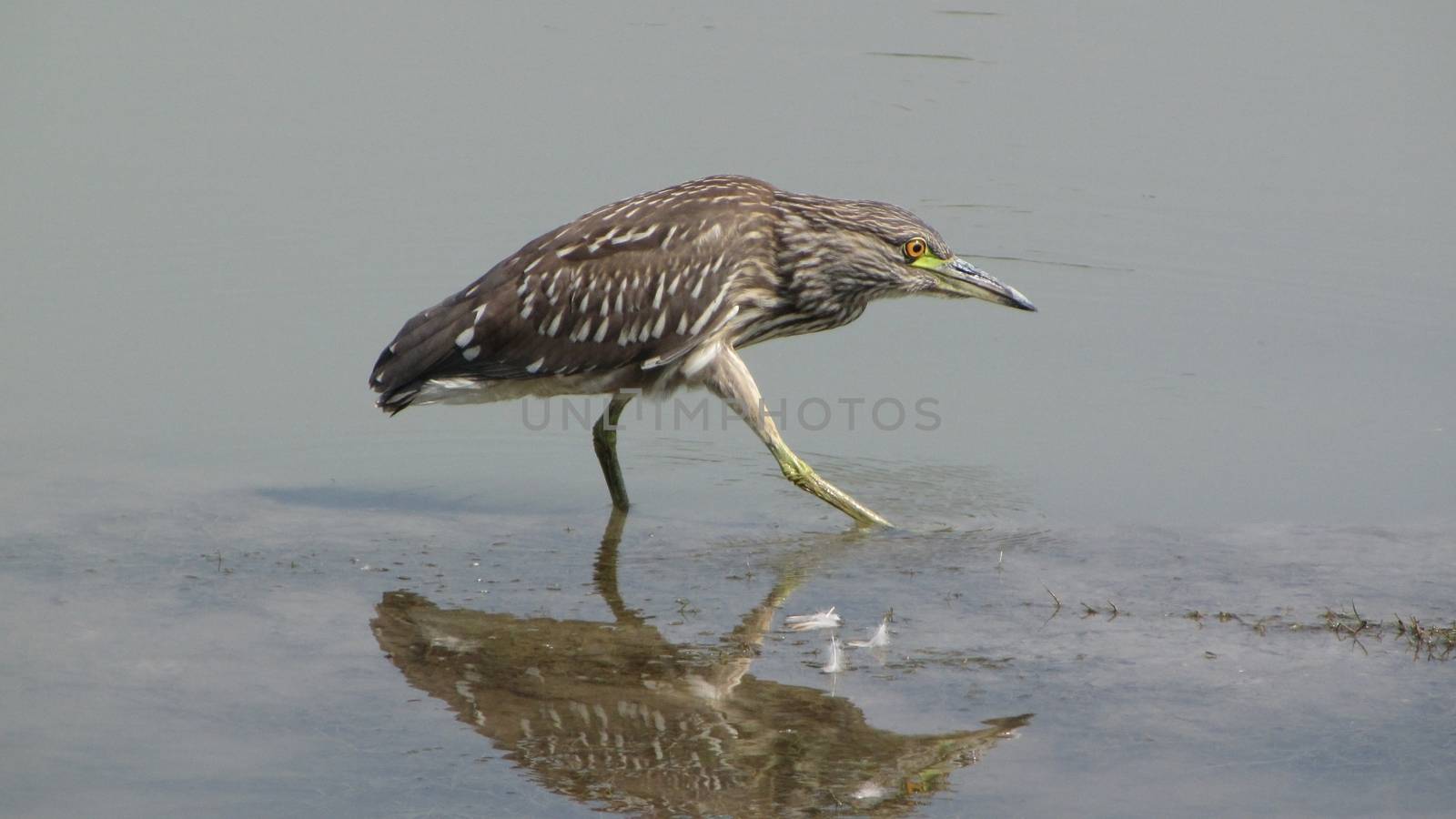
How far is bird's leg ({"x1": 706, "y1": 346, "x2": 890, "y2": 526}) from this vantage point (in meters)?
8.05

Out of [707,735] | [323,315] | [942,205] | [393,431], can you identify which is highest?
[942,205]

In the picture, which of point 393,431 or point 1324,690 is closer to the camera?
point 1324,690

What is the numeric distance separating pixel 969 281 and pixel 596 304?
1.90 meters

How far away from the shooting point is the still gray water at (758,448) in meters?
5.44

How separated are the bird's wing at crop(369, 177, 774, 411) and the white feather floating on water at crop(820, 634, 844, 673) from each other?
2.31 metres

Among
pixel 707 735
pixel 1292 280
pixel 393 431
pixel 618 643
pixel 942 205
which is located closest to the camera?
pixel 707 735

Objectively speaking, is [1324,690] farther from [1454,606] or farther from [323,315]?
[323,315]

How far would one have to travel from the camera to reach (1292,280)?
450 inches

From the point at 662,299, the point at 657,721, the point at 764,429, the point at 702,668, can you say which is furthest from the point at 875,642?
the point at 662,299

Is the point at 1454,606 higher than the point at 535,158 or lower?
lower

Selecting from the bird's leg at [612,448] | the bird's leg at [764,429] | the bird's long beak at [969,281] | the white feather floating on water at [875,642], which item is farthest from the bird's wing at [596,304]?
the white feather floating on water at [875,642]

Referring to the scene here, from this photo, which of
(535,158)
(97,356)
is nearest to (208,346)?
(97,356)

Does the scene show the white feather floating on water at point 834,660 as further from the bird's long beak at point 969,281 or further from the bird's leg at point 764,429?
the bird's long beak at point 969,281

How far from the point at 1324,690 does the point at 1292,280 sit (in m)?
6.18
